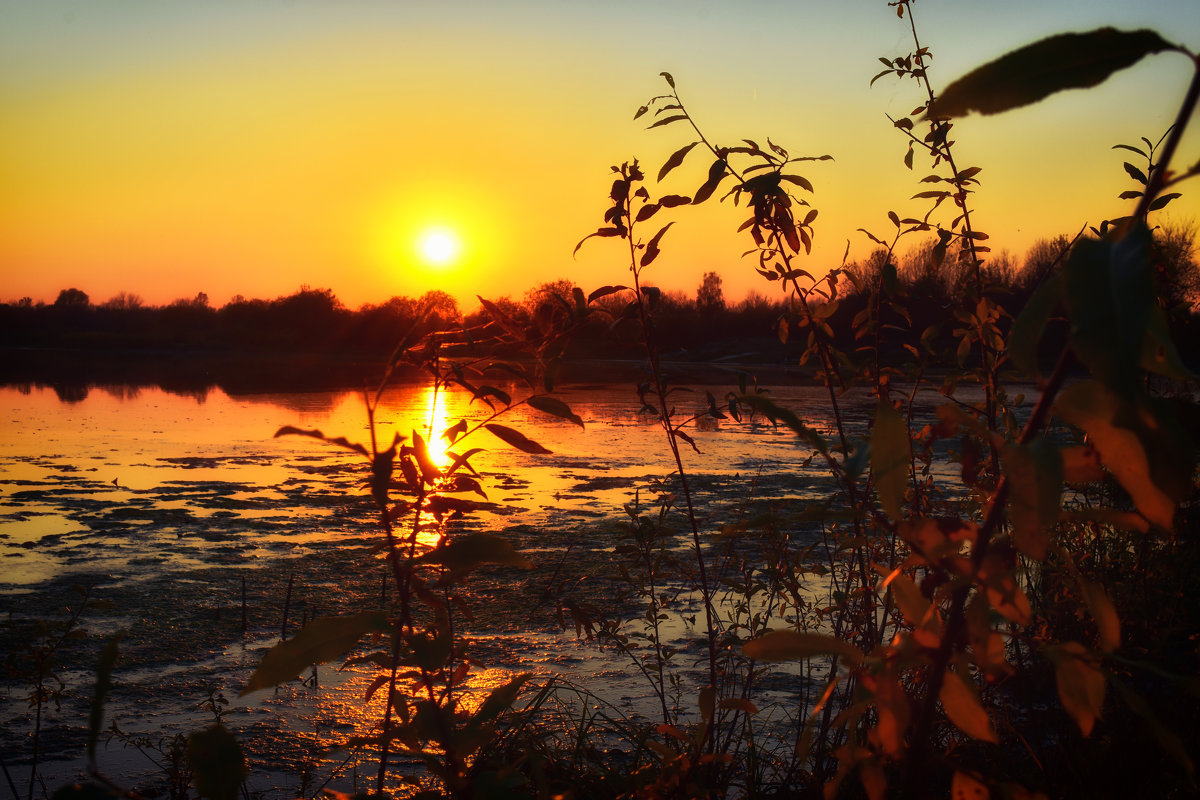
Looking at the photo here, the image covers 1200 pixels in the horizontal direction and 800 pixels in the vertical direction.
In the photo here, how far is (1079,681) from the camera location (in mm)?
560

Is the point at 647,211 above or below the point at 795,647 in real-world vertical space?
above

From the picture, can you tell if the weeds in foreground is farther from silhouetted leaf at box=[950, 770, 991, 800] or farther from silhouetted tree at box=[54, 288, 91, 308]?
silhouetted tree at box=[54, 288, 91, 308]

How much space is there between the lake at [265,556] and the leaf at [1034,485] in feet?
2.20

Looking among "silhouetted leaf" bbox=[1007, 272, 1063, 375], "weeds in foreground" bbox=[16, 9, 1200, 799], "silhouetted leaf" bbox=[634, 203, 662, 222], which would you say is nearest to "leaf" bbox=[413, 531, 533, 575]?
"weeds in foreground" bbox=[16, 9, 1200, 799]

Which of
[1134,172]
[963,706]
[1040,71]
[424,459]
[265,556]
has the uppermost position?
[1134,172]

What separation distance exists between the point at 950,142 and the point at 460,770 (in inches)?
82.7

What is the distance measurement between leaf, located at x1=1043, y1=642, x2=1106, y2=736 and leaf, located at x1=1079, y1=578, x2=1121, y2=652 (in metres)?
0.02

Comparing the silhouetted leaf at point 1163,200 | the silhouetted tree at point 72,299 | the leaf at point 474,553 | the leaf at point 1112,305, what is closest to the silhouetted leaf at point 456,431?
the leaf at point 474,553

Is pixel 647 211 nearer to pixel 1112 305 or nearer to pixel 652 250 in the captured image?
pixel 652 250

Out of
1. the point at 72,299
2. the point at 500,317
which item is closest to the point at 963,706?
the point at 500,317

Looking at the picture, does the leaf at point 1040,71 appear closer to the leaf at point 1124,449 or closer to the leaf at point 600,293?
the leaf at point 1124,449

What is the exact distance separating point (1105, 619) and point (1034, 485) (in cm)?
17

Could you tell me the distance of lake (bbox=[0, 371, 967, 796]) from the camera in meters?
3.40

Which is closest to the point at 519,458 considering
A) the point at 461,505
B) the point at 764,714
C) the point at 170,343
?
the point at 764,714
